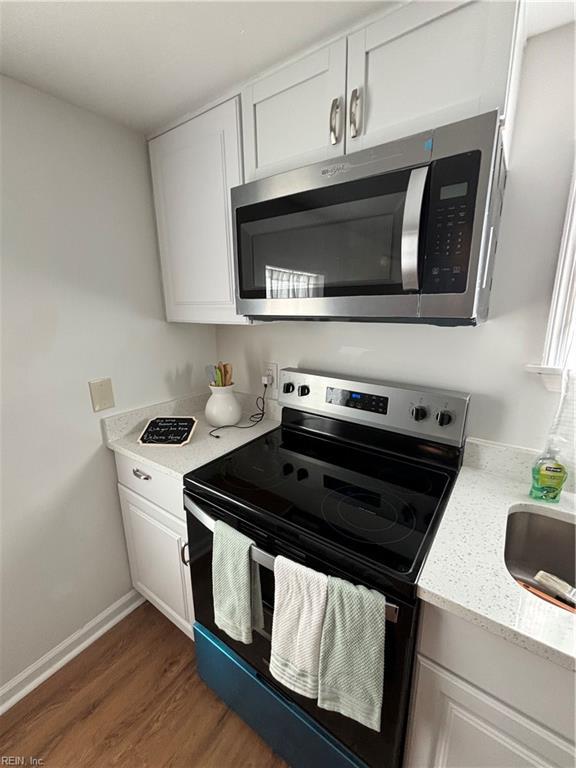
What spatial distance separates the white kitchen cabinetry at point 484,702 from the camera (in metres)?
0.64

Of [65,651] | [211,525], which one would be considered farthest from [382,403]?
[65,651]

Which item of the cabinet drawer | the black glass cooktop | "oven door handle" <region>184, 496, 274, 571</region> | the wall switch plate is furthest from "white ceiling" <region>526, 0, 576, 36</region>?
the wall switch plate

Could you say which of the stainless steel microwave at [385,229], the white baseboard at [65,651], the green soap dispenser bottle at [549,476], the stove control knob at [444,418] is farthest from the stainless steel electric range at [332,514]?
the white baseboard at [65,651]

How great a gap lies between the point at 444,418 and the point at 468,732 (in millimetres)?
783

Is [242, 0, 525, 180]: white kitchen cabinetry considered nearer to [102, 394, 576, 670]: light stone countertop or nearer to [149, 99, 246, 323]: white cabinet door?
[149, 99, 246, 323]: white cabinet door

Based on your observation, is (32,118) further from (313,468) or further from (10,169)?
(313,468)

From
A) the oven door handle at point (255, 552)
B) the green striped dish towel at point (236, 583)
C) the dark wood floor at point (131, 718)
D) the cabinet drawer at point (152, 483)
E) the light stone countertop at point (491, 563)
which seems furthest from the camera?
the cabinet drawer at point (152, 483)

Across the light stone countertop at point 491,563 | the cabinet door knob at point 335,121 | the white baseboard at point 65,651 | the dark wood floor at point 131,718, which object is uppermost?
the cabinet door knob at point 335,121

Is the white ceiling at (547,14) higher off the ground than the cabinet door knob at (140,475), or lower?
higher

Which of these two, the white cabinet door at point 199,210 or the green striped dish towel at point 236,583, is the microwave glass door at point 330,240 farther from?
the green striped dish towel at point 236,583

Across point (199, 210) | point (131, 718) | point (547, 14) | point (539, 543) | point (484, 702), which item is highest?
point (547, 14)

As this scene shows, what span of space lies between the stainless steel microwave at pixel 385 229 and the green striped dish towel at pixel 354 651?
0.68 m

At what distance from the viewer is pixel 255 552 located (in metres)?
0.93

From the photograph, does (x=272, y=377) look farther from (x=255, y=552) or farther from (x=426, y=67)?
(x=426, y=67)
